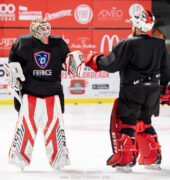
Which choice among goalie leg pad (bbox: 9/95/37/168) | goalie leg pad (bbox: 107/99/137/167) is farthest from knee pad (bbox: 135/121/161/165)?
goalie leg pad (bbox: 9/95/37/168)

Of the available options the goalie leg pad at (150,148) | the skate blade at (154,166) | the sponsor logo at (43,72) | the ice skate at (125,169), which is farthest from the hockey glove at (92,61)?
the skate blade at (154,166)

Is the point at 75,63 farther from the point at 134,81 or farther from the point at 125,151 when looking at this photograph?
the point at 125,151

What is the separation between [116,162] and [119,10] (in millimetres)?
7329

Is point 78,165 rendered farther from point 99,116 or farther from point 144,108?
point 99,116

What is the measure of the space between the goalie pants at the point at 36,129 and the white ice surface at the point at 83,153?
4.6 inches

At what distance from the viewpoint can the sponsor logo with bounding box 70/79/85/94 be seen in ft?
34.0

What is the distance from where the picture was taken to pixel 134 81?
150 inches

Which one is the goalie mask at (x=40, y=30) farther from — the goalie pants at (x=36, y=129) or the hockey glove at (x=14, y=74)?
the goalie pants at (x=36, y=129)

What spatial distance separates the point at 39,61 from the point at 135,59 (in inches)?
30.1

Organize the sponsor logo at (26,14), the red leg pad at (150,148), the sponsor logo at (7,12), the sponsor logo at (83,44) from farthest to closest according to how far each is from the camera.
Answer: the sponsor logo at (83,44) < the sponsor logo at (26,14) < the sponsor logo at (7,12) < the red leg pad at (150,148)

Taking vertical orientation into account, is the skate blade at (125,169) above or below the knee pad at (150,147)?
below

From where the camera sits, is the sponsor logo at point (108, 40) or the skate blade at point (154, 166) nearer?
the skate blade at point (154, 166)

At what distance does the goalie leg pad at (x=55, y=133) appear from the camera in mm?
3932

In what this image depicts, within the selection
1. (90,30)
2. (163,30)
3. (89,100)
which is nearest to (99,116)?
(89,100)
